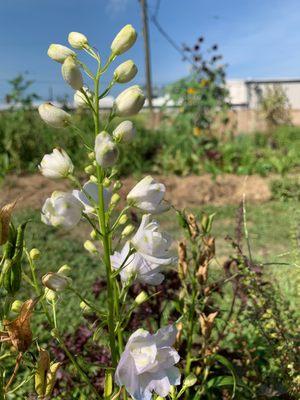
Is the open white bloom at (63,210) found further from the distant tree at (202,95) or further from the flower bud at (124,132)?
the distant tree at (202,95)

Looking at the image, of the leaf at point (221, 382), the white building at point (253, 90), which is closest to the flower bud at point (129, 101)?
the leaf at point (221, 382)

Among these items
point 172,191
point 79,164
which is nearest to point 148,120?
point 79,164

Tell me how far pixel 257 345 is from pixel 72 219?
128 centimetres

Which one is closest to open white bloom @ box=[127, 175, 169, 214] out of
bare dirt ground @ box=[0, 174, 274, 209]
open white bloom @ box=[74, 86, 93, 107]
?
open white bloom @ box=[74, 86, 93, 107]

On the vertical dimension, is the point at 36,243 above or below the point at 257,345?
below

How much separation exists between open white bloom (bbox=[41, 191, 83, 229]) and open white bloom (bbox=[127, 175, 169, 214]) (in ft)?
0.32

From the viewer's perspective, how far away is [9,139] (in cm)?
785

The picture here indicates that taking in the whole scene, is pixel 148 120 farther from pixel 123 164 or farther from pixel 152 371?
pixel 152 371

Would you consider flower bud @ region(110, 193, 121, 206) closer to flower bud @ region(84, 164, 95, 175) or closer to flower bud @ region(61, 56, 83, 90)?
flower bud @ region(84, 164, 95, 175)

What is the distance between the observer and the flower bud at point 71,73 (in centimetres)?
97

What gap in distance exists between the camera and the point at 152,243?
1.00 m

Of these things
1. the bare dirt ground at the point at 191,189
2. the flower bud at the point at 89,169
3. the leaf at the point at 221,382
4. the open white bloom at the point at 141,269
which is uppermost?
the flower bud at the point at 89,169

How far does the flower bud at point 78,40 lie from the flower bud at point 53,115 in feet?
0.44

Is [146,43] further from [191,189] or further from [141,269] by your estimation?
[141,269]
